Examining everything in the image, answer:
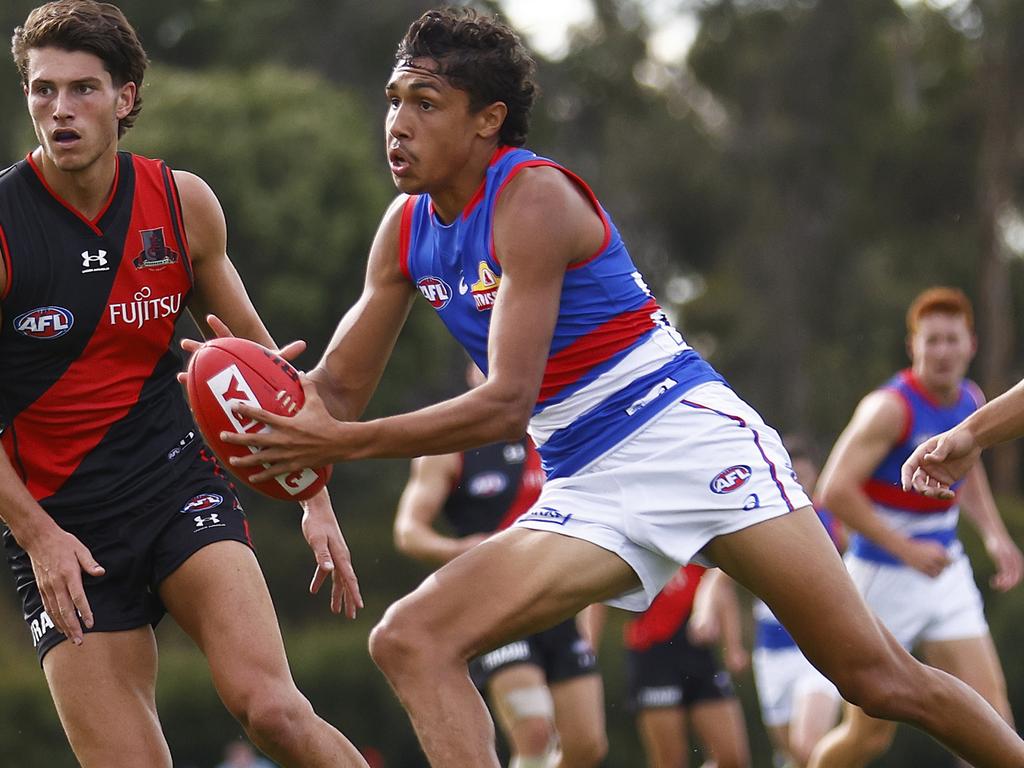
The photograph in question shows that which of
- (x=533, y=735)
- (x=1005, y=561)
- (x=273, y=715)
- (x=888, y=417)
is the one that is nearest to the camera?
(x=273, y=715)

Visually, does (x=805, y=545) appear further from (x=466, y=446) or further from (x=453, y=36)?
(x=453, y=36)

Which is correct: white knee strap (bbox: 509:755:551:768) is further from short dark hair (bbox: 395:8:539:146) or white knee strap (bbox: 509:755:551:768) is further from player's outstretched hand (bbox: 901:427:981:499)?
short dark hair (bbox: 395:8:539:146)

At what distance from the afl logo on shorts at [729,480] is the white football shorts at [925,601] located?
3.35m

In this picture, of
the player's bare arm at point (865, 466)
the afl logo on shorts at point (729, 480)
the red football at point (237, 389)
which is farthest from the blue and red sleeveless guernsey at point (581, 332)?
the player's bare arm at point (865, 466)

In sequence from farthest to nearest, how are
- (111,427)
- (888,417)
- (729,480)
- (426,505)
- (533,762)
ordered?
(426,505) < (533,762) < (888,417) < (111,427) < (729,480)

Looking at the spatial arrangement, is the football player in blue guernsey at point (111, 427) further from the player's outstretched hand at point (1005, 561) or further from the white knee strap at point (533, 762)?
the player's outstretched hand at point (1005, 561)

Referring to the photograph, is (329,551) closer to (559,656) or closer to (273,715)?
(273,715)

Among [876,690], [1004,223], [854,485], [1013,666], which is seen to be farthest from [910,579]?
[1004,223]

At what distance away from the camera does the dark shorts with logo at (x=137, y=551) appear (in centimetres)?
527

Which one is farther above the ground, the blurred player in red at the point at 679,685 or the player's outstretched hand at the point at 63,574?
the player's outstretched hand at the point at 63,574

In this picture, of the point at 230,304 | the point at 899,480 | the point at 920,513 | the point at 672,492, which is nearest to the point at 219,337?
the point at 230,304

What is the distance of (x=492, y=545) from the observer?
5.06m

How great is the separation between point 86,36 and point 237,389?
1338 millimetres

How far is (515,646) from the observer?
8.95 metres
